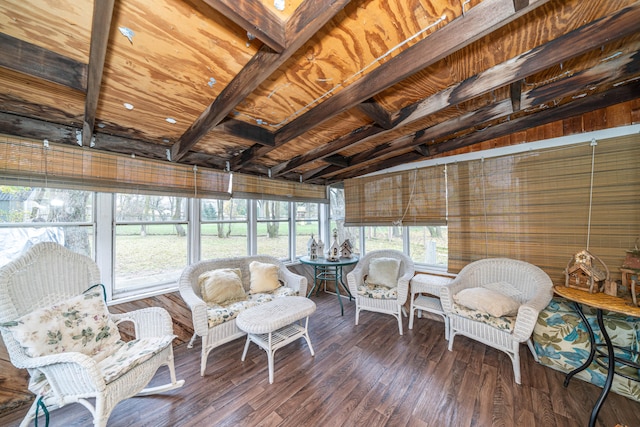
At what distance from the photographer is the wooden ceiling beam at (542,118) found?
1954 mm

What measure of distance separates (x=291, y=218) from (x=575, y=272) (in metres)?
3.72

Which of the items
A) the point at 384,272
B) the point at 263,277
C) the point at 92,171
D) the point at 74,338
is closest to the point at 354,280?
the point at 384,272

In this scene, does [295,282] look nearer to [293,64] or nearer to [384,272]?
[384,272]

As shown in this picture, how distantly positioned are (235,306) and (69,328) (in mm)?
1248

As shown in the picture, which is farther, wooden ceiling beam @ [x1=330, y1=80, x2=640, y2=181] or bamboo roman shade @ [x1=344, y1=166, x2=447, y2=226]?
bamboo roman shade @ [x1=344, y1=166, x2=447, y2=226]

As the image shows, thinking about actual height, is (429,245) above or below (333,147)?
below

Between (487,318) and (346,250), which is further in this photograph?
(346,250)

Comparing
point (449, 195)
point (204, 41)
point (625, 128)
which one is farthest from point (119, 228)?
point (625, 128)

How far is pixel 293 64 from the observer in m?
1.37

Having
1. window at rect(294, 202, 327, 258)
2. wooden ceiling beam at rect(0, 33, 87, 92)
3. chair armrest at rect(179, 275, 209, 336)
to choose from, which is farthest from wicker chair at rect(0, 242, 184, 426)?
window at rect(294, 202, 327, 258)

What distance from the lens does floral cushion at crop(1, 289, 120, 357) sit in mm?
1446

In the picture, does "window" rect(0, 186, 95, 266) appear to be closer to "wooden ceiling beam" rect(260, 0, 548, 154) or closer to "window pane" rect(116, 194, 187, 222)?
"window pane" rect(116, 194, 187, 222)

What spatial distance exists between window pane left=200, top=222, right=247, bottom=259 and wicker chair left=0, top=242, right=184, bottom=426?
1.25m

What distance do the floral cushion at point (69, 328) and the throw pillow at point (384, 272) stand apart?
2.87m
